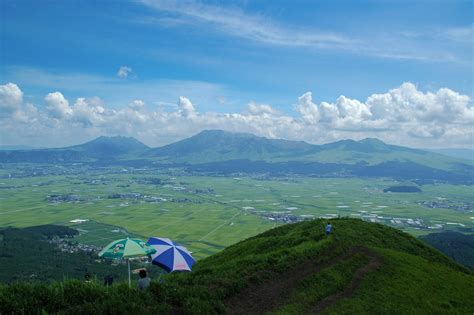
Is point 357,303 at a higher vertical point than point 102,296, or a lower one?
lower

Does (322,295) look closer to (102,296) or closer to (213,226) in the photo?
(102,296)

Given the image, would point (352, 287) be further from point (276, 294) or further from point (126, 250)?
point (126, 250)

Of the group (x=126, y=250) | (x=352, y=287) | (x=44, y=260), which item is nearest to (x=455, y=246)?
(x=352, y=287)

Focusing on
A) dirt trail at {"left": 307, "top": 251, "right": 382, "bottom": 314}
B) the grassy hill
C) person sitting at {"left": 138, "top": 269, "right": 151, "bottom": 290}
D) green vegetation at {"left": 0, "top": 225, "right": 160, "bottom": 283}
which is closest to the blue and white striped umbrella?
the grassy hill

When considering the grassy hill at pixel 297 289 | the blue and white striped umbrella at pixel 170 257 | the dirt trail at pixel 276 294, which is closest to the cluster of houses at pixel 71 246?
the grassy hill at pixel 297 289

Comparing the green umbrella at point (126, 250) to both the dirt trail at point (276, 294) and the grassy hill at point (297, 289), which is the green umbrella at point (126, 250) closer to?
the grassy hill at point (297, 289)

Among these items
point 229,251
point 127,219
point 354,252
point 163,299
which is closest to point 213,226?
point 127,219
